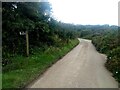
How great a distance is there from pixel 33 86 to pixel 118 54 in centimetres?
867

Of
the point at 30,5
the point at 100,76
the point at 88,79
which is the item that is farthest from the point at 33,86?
the point at 30,5

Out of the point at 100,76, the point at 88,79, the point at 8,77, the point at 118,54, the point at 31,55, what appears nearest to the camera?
the point at 8,77

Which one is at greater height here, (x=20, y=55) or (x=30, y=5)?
(x=30, y=5)

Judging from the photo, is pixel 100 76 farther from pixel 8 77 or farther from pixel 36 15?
pixel 36 15

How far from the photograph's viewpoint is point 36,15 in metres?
22.9

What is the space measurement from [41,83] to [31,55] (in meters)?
8.07

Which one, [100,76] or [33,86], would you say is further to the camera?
[100,76]

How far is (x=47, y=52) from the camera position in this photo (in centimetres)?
2333

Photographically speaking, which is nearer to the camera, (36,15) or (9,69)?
(9,69)

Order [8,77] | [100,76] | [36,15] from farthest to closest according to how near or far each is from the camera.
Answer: [36,15] < [100,76] < [8,77]

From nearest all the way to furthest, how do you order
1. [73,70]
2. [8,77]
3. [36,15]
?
[8,77] → [73,70] → [36,15]

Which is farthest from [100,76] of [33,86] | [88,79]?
[33,86]

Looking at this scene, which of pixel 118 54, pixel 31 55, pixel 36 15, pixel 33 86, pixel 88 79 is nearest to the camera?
pixel 33 86

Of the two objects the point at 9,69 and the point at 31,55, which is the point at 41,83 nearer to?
the point at 9,69
